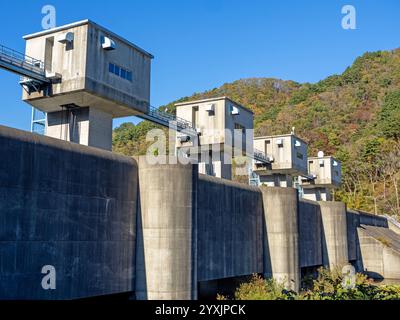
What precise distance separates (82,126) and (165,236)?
898 cm

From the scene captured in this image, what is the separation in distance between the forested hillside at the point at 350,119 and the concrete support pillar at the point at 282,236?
165 feet

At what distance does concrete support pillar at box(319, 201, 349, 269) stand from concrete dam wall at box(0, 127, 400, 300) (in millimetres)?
12410

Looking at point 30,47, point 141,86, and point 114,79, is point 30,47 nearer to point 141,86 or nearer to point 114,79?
point 114,79

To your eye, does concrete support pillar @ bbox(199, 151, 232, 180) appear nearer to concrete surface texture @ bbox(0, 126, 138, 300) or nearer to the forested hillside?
concrete surface texture @ bbox(0, 126, 138, 300)

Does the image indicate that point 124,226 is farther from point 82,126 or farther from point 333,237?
point 333,237

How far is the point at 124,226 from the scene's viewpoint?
19.6 metres

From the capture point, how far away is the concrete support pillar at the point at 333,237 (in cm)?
4328

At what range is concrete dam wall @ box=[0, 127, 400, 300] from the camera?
1479cm

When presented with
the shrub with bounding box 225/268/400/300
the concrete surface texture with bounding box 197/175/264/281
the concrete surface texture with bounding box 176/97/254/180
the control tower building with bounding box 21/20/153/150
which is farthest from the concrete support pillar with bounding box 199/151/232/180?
the control tower building with bounding box 21/20/153/150

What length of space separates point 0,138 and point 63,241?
4564 mm

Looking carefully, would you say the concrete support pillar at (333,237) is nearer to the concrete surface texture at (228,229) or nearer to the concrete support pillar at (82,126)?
the concrete surface texture at (228,229)

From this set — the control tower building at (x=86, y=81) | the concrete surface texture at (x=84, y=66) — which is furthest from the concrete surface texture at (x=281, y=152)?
the concrete surface texture at (x=84, y=66)
